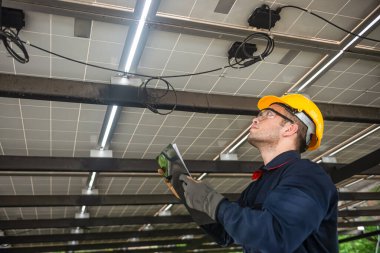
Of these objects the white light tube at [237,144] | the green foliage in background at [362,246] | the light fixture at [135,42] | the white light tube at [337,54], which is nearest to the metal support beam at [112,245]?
the green foliage in background at [362,246]

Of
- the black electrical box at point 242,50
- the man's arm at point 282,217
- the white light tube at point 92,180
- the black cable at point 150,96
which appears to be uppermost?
the white light tube at point 92,180

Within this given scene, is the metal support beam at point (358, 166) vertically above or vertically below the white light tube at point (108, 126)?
below

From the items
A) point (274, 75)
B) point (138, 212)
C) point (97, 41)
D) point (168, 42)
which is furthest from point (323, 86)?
point (138, 212)

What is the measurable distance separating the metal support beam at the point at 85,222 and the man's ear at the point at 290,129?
403 inches

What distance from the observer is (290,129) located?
1945 mm

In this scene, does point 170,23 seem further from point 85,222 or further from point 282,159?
point 85,222

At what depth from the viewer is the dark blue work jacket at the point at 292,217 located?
1268 millimetres

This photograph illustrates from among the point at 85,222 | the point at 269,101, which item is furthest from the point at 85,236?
the point at 269,101

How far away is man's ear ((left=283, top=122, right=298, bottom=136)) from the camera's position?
76.2 inches

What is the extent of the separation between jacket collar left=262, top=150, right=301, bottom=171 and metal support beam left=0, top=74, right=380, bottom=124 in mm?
2683

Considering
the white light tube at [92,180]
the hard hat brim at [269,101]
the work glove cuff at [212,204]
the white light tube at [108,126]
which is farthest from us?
the white light tube at [92,180]

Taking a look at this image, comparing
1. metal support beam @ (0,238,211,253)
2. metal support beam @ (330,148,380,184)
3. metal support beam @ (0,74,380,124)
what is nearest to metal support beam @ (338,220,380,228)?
metal support beam @ (0,238,211,253)

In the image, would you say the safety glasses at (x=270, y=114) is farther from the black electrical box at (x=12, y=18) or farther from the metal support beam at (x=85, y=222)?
the metal support beam at (x=85, y=222)

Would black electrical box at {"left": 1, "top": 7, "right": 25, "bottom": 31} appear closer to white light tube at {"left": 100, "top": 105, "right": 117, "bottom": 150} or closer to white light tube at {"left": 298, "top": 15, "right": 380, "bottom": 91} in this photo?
white light tube at {"left": 100, "top": 105, "right": 117, "bottom": 150}
